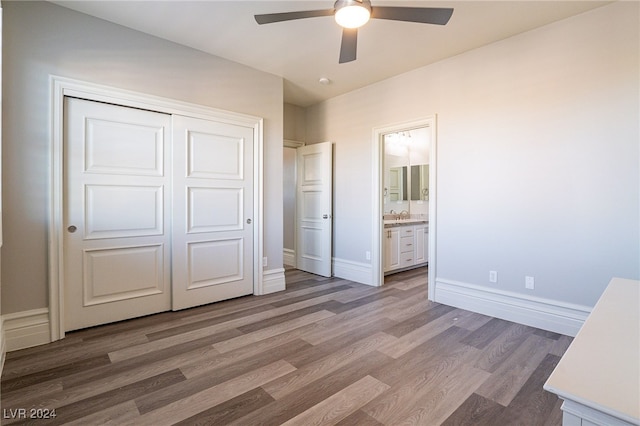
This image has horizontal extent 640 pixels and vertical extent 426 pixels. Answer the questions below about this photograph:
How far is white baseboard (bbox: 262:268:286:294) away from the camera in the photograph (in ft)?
12.5

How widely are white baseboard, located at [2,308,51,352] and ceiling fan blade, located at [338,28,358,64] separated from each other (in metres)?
3.13

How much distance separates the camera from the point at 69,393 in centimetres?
184

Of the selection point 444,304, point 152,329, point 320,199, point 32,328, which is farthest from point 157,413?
point 320,199

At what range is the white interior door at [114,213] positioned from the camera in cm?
265

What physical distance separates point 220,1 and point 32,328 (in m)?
3.00

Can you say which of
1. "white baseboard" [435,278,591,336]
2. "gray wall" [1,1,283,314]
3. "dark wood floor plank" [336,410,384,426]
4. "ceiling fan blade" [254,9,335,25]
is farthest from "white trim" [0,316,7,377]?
"white baseboard" [435,278,591,336]

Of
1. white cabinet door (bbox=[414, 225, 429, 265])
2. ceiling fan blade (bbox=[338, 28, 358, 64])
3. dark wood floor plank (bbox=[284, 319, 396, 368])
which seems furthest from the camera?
white cabinet door (bbox=[414, 225, 429, 265])

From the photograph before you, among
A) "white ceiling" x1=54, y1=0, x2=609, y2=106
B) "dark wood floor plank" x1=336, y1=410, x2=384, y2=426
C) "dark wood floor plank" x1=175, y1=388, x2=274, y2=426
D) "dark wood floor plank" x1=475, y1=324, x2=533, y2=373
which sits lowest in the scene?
"dark wood floor plank" x1=175, y1=388, x2=274, y2=426

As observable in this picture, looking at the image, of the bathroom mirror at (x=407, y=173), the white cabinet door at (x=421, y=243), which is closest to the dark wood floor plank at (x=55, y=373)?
the white cabinet door at (x=421, y=243)

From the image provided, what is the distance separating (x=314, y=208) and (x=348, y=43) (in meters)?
2.90

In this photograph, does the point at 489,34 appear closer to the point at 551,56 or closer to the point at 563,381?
the point at 551,56

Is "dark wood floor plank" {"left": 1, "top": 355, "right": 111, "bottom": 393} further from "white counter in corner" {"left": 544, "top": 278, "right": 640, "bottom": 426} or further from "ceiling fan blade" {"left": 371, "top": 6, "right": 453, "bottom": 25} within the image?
"ceiling fan blade" {"left": 371, "top": 6, "right": 453, "bottom": 25}

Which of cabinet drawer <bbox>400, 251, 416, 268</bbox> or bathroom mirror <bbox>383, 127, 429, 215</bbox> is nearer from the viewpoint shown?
cabinet drawer <bbox>400, 251, 416, 268</bbox>

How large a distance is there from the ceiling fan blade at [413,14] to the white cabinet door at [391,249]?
308 cm
